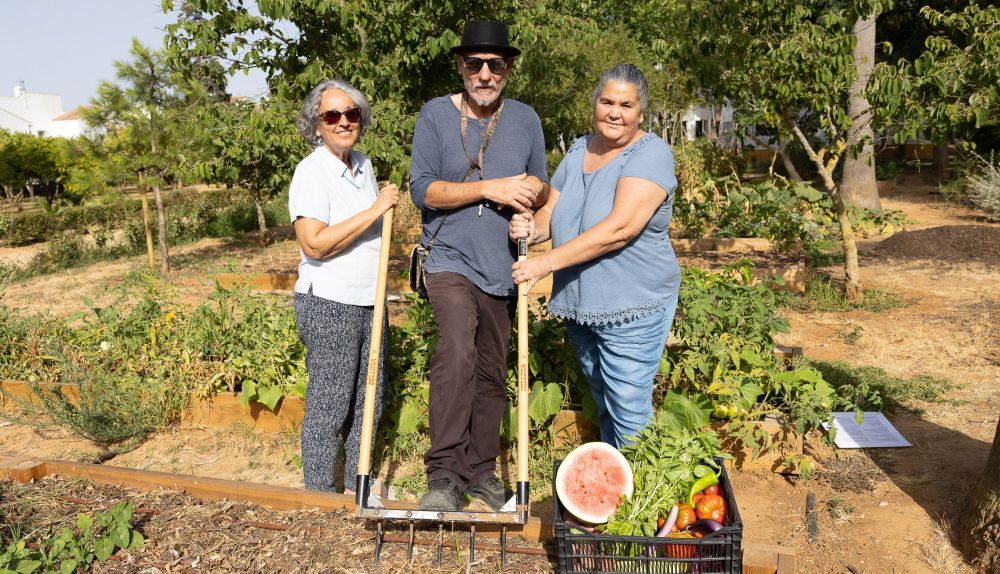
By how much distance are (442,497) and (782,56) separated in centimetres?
515

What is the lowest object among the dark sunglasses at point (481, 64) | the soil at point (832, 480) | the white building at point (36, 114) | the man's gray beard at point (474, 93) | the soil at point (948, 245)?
the soil at point (832, 480)

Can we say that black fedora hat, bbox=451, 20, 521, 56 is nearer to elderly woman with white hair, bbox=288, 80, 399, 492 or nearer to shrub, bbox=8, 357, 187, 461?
elderly woman with white hair, bbox=288, 80, 399, 492

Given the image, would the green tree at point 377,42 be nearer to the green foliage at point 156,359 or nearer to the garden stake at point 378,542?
the green foliage at point 156,359

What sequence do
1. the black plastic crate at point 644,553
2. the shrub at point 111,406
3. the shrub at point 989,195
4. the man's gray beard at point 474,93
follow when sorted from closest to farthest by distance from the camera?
the black plastic crate at point 644,553, the man's gray beard at point 474,93, the shrub at point 111,406, the shrub at point 989,195

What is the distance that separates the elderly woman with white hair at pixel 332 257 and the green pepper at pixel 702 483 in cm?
160

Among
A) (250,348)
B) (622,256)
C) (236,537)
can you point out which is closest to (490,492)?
(236,537)

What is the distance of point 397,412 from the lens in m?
4.54

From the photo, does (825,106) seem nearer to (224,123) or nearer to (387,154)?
(387,154)

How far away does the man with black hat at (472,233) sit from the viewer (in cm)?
329

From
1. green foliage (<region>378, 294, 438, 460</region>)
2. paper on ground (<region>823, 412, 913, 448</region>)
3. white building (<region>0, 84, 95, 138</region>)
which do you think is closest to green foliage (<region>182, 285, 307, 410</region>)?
green foliage (<region>378, 294, 438, 460</region>)

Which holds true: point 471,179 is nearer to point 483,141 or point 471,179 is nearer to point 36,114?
point 483,141

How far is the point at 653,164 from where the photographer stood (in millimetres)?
3064

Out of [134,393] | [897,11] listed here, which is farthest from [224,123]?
[897,11]

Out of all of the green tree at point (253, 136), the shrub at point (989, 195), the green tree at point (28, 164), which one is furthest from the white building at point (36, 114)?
the shrub at point (989, 195)
